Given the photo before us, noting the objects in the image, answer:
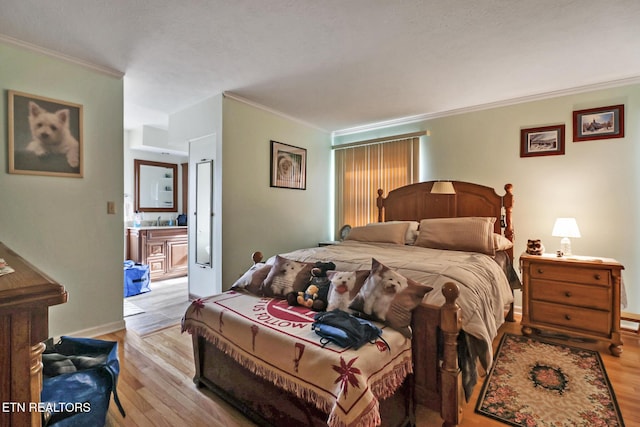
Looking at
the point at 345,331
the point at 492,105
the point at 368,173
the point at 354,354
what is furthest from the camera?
the point at 368,173

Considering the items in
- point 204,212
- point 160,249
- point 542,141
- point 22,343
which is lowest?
point 160,249

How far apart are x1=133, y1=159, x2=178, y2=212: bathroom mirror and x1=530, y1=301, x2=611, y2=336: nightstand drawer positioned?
570cm

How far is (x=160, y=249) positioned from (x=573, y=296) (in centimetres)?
532

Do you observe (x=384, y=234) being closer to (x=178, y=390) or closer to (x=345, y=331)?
(x=345, y=331)

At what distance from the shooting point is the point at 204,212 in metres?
3.75

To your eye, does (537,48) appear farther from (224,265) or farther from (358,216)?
(224,265)

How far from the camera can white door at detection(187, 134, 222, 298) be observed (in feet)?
11.7

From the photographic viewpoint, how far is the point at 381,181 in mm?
4453

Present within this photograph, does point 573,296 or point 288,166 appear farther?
point 288,166

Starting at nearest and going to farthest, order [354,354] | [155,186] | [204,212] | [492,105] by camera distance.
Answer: [354,354]
[492,105]
[204,212]
[155,186]

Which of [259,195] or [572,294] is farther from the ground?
[259,195]

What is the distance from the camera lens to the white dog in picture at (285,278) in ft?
6.81

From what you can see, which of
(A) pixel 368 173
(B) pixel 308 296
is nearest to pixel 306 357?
(B) pixel 308 296

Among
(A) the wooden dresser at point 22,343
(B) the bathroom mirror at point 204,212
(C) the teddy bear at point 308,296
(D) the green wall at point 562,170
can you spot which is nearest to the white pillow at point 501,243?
(D) the green wall at point 562,170
